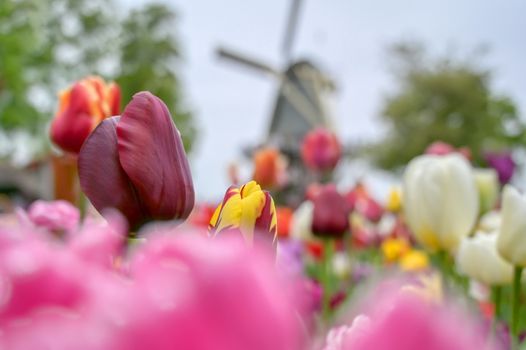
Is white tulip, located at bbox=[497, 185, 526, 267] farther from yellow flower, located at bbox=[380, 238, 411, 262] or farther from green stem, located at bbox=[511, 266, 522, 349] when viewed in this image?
yellow flower, located at bbox=[380, 238, 411, 262]

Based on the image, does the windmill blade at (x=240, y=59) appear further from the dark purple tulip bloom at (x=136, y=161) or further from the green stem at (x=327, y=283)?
the dark purple tulip bloom at (x=136, y=161)

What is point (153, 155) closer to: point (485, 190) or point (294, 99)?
point (485, 190)

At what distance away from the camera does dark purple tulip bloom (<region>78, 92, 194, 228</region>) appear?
1.29 ft

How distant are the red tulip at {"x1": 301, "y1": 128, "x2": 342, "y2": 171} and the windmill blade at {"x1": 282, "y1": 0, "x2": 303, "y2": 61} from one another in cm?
1114

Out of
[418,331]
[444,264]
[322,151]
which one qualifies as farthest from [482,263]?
[322,151]

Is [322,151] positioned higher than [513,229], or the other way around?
[513,229]

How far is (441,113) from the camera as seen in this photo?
1686 centimetres

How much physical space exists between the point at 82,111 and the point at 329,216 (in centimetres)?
71

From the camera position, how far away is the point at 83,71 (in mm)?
14469

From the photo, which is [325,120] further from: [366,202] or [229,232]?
[229,232]

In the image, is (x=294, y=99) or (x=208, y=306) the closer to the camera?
(x=208, y=306)

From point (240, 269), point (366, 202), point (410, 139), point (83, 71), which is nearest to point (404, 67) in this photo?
point (410, 139)

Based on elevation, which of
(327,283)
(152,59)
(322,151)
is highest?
(327,283)

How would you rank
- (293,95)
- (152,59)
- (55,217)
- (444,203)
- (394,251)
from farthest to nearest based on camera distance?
(152,59) → (293,95) → (394,251) → (444,203) → (55,217)
